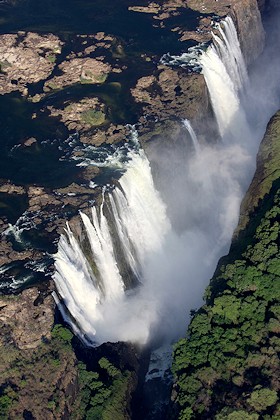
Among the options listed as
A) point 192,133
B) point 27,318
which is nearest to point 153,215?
point 192,133

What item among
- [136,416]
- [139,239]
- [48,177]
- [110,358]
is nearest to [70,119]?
[48,177]

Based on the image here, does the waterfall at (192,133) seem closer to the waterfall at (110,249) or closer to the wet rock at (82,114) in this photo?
the waterfall at (110,249)

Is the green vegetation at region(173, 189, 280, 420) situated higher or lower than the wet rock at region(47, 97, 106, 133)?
lower

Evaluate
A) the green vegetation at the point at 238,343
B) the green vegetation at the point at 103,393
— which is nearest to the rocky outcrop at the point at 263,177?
the green vegetation at the point at 238,343

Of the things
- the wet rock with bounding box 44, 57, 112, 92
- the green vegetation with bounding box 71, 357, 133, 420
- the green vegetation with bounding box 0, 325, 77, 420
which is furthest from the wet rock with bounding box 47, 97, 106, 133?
the green vegetation with bounding box 71, 357, 133, 420

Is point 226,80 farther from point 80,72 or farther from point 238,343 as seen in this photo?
point 238,343

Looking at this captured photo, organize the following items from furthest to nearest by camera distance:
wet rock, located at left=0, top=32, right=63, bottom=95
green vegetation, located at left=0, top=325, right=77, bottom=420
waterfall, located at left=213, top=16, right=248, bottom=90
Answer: waterfall, located at left=213, top=16, right=248, bottom=90, wet rock, located at left=0, top=32, right=63, bottom=95, green vegetation, located at left=0, top=325, right=77, bottom=420

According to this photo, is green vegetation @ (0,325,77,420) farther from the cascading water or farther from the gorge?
the cascading water
